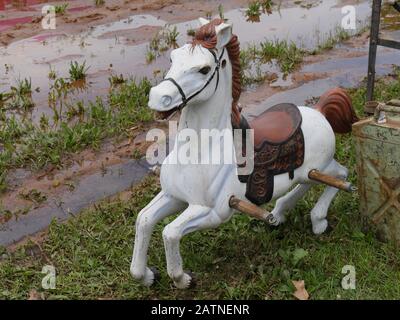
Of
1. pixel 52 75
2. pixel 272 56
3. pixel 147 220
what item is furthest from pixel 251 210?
pixel 272 56

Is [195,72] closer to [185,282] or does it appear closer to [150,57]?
[185,282]

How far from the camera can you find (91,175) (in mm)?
4555

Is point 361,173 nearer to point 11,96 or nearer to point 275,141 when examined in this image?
point 275,141

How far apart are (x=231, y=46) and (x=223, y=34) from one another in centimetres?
11

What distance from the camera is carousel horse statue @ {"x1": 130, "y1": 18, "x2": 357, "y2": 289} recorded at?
267 centimetres

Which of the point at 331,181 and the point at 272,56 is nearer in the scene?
the point at 331,181

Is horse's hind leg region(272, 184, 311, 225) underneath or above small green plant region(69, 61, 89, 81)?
underneath

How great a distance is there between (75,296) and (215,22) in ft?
5.20

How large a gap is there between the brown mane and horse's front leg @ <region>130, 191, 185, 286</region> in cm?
51

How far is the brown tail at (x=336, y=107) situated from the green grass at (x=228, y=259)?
61cm

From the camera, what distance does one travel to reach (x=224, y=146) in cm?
294

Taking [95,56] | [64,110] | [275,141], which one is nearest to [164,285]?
[275,141]

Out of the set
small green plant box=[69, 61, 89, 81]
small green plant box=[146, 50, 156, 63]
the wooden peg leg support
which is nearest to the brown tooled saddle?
the wooden peg leg support

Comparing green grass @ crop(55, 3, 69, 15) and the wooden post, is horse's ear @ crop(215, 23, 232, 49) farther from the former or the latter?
green grass @ crop(55, 3, 69, 15)
